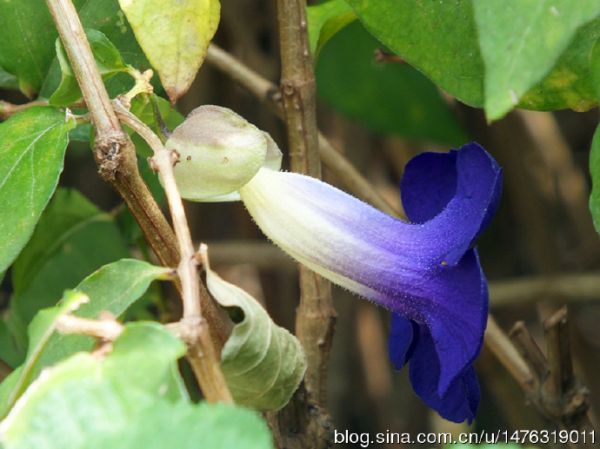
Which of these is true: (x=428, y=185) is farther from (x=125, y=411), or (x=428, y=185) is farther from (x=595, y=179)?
(x=125, y=411)

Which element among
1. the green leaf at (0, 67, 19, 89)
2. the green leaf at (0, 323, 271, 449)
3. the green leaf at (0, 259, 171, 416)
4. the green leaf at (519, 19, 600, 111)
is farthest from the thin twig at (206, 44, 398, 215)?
the green leaf at (0, 323, 271, 449)

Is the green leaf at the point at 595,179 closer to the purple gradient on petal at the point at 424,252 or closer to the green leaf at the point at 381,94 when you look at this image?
the purple gradient on petal at the point at 424,252

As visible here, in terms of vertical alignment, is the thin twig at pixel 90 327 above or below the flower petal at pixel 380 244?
above

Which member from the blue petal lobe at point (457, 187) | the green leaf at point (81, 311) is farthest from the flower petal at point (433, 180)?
the green leaf at point (81, 311)

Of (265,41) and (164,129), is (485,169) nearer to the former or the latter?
(164,129)

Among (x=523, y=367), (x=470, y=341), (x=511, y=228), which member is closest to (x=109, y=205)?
(x=511, y=228)

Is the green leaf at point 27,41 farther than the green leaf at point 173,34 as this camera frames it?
Yes

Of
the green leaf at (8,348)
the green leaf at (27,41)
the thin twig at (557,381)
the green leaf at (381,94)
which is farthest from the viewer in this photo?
the green leaf at (381,94)
